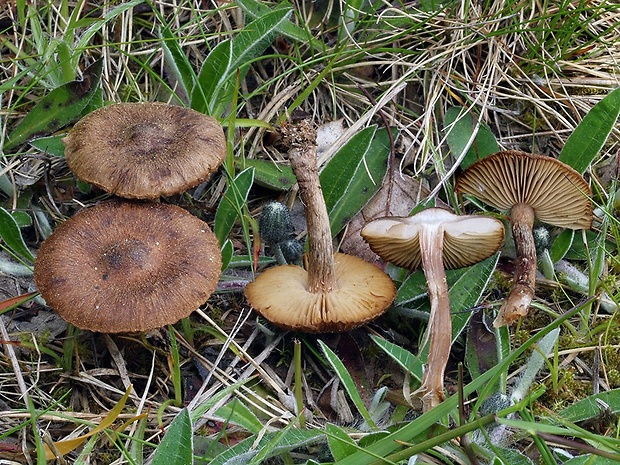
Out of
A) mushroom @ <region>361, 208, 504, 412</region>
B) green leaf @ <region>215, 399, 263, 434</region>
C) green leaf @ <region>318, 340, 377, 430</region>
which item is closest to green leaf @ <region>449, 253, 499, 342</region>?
mushroom @ <region>361, 208, 504, 412</region>

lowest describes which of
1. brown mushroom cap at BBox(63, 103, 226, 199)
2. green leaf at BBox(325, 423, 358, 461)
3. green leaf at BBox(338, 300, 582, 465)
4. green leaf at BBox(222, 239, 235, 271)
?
green leaf at BBox(325, 423, 358, 461)

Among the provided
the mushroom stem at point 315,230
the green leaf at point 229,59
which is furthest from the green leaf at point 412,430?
the green leaf at point 229,59

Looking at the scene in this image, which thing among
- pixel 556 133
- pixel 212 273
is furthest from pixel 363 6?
pixel 212 273

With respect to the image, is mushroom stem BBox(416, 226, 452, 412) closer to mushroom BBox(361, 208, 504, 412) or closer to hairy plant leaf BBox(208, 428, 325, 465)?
mushroom BBox(361, 208, 504, 412)

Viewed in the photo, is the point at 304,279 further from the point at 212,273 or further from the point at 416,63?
the point at 416,63

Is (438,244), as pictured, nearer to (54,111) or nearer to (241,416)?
(241,416)

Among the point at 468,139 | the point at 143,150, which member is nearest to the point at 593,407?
the point at 468,139
